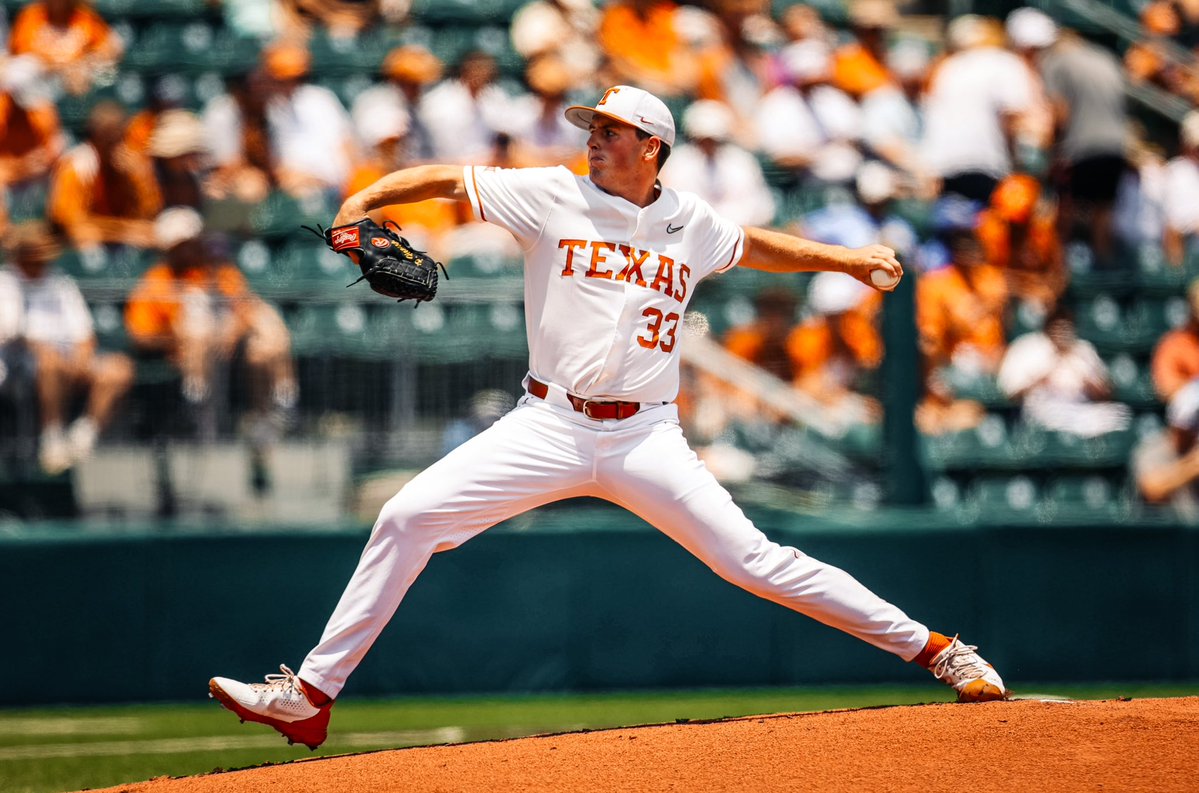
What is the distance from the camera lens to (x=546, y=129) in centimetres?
1046

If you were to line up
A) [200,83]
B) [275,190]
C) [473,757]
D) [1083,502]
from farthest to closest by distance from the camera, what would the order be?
[200,83] → [275,190] → [1083,502] → [473,757]

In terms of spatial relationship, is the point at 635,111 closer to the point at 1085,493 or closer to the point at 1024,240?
the point at 1085,493

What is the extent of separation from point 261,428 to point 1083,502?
15.7ft

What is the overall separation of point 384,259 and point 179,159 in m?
5.59

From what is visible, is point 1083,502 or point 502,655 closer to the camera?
point 502,655

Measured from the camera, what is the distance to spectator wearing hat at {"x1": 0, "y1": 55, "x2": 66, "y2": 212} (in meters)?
10.1

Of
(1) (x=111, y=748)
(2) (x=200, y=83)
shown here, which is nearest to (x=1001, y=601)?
(1) (x=111, y=748)

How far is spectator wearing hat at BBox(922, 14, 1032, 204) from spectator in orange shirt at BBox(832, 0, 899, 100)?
0.44m

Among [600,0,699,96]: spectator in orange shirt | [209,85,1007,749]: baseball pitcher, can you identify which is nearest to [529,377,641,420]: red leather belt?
[209,85,1007,749]: baseball pitcher

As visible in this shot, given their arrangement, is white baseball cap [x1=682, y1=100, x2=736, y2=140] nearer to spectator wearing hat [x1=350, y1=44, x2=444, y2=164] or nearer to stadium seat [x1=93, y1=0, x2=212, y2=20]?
spectator wearing hat [x1=350, y1=44, x2=444, y2=164]

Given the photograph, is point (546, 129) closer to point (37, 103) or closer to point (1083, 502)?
point (37, 103)

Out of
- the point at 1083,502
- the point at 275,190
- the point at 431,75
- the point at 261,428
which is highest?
the point at 431,75

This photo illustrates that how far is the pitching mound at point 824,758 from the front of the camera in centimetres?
451

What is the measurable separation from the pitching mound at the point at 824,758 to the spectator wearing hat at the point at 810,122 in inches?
240
